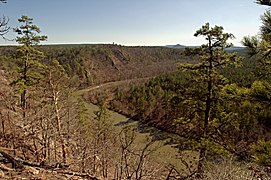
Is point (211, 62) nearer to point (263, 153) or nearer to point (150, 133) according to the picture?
point (263, 153)

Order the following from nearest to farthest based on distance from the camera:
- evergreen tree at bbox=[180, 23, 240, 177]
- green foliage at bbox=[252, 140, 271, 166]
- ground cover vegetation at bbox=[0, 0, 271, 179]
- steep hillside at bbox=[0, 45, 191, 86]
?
green foliage at bbox=[252, 140, 271, 166] < ground cover vegetation at bbox=[0, 0, 271, 179] < evergreen tree at bbox=[180, 23, 240, 177] < steep hillside at bbox=[0, 45, 191, 86]

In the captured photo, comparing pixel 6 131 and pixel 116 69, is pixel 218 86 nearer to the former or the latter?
pixel 6 131

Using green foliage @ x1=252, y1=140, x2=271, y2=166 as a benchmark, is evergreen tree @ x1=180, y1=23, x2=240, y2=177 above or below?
above

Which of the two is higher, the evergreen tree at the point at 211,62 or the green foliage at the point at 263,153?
the evergreen tree at the point at 211,62

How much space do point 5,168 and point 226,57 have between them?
727 cm

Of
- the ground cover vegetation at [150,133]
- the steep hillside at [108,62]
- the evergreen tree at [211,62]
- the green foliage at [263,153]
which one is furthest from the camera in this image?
the steep hillside at [108,62]

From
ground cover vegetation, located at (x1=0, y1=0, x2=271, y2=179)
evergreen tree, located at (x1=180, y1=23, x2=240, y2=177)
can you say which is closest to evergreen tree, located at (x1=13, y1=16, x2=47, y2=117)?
ground cover vegetation, located at (x1=0, y1=0, x2=271, y2=179)

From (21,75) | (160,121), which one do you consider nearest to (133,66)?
(160,121)

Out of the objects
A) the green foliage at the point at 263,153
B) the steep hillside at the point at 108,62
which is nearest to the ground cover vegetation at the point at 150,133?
the green foliage at the point at 263,153

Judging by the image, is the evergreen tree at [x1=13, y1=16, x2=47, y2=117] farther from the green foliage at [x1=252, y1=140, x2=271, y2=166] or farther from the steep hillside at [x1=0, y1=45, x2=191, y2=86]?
the steep hillside at [x1=0, y1=45, x2=191, y2=86]

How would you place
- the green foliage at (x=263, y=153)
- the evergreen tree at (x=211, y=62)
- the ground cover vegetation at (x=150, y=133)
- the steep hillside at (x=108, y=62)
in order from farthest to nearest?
the steep hillside at (x=108, y=62) → the evergreen tree at (x=211, y=62) → the ground cover vegetation at (x=150, y=133) → the green foliage at (x=263, y=153)

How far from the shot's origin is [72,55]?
90750 mm

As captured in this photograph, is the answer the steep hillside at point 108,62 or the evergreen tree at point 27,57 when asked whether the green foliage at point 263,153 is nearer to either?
the evergreen tree at point 27,57

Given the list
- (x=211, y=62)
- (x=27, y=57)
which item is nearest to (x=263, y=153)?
(x=211, y=62)
